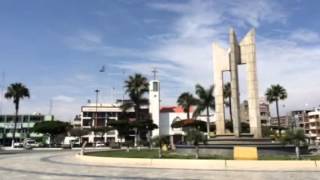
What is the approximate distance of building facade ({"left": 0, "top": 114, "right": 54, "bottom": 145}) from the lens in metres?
140

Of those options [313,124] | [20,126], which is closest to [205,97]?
[20,126]

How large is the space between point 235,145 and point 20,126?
118118 mm

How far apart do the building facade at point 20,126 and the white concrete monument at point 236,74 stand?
10091 cm

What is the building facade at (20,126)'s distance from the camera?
140 m

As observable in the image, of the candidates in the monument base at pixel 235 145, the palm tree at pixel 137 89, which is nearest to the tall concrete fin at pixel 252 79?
the monument base at pixel 235 145

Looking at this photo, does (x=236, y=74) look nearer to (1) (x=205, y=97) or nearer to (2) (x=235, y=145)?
(2) (x=235, y=145)

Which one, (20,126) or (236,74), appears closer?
(236,74)

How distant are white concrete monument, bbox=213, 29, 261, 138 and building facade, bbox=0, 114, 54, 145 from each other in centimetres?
10091

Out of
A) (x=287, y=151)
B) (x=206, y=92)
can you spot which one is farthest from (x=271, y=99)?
(x=287, y=151)

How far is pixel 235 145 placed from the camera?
1524 inches

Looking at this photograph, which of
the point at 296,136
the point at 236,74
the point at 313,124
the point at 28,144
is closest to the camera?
the point at 296,136

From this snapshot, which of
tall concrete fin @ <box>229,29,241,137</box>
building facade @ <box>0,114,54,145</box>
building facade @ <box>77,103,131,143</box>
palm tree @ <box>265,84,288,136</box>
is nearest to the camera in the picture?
tall concrete fin @ <box>229,29,241,137</box>

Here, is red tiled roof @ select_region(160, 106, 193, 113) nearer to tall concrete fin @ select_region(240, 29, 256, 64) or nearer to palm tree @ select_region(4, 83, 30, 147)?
palm tree @ select_region(4, 83, 30, 147)

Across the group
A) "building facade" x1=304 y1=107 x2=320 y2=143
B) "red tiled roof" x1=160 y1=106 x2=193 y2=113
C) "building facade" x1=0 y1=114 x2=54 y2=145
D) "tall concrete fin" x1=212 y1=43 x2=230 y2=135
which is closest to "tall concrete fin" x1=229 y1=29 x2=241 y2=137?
"tall concrete fin" x1=212 y1=43 x2=230 y2=135
